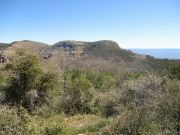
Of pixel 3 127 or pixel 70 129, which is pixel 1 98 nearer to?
pixel 70 129

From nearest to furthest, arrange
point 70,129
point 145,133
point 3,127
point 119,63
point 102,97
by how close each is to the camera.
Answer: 1. point 3,127
2. point 145,133
3. point 70,129
4. point 102,97
5. point 119,63

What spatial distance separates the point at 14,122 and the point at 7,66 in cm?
1504

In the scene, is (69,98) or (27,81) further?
(69,98)

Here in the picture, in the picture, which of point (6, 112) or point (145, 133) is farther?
point (145, 133)

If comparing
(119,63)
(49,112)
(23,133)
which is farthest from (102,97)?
(119,63)

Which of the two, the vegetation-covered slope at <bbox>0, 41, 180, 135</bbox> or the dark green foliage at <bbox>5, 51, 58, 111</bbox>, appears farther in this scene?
the dark green foliage at <bbox>5, 51, 58, 111</bbox>

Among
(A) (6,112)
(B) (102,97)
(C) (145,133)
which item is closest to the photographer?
(A) (6,112)

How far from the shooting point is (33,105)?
87.6ft

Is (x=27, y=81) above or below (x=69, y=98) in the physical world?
above

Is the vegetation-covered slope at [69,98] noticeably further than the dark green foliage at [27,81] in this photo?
No

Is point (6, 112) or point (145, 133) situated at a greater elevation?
point (6, 112)

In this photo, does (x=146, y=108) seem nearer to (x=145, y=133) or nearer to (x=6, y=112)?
(x=145, y=133)

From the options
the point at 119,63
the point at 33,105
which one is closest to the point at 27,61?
the point at 33,105

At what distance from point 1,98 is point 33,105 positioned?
2983 millimetres
